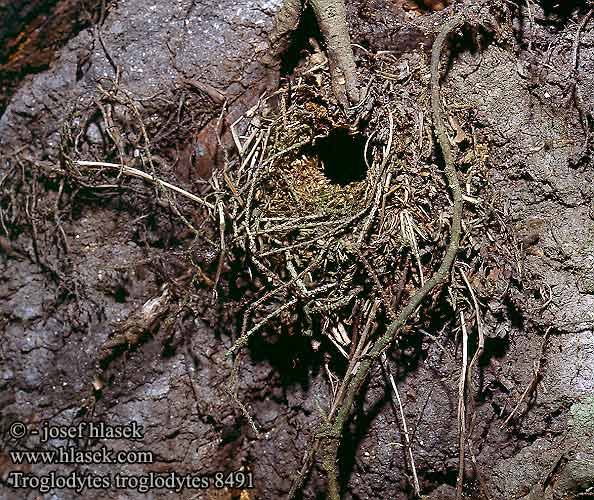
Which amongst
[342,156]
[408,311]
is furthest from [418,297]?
[342,156]

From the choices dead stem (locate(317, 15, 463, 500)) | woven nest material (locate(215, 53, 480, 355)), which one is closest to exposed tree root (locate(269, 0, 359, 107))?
woven nest material (locate(215, 53, 480, 355))

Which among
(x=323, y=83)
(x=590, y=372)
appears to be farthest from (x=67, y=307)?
(x=590, y=372)

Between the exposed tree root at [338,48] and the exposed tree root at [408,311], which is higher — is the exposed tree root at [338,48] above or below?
above

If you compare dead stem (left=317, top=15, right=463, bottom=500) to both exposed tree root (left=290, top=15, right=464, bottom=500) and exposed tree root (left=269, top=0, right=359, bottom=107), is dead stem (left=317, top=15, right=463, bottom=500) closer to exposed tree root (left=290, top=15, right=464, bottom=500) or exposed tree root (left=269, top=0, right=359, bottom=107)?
exposed tree root (left=290, top=15, right=464, bottom=500)

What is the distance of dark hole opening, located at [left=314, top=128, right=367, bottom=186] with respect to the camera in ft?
5.89

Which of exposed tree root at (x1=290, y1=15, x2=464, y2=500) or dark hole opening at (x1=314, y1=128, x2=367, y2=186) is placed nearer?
exposed tree root at (x1=290, y1=15, x2=464, y2=500)

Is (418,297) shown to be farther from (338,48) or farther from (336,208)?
(338,48)

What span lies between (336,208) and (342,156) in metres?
0.19

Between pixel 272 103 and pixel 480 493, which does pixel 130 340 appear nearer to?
pixel 272 103

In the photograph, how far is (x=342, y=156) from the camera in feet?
6.11

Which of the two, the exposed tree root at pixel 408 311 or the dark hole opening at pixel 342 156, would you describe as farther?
the dark hole opening at pixel 342 156

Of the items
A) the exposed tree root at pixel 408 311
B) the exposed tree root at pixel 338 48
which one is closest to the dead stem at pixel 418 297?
the exposed tree root at pixel 408 311

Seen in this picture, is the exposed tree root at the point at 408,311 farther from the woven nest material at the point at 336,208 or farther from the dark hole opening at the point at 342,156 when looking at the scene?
the dark hole opening at the point at 342,156

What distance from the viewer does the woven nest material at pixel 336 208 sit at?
1674 millimetres
